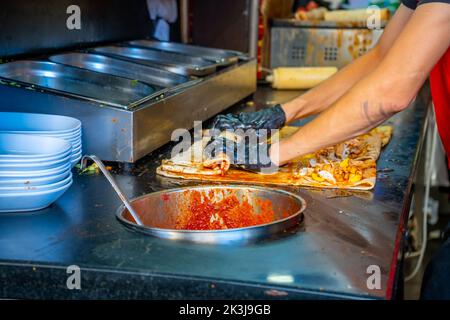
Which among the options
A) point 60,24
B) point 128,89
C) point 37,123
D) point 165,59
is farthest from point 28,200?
point 165,59

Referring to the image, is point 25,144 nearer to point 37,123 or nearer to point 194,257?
point 37,123

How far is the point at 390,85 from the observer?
181 cm

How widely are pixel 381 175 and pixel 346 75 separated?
0.65 metres

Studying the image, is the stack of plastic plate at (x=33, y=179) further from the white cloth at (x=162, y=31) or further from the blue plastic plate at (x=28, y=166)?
the white cloth at (x=162, y=31)

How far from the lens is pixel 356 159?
2230mm

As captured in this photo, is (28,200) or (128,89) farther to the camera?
(128,89)

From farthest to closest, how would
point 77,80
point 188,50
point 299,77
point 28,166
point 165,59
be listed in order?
point 299,77
point 188,50
point 165,59
point 77,80
point 28,166

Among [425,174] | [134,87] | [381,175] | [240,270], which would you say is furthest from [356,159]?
[425,174]

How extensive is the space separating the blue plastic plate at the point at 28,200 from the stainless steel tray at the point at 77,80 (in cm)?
72

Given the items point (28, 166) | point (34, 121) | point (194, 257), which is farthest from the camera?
point (34, 121)

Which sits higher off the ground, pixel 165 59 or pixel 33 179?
pixel 165 59

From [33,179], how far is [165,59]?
1620 mm

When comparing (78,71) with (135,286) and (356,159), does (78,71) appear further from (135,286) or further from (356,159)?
(135,286)

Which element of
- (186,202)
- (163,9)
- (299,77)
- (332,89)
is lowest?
(186,202)
